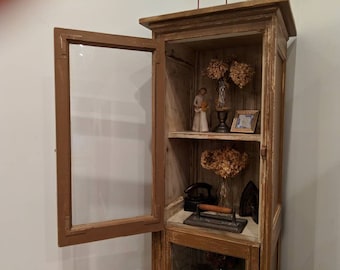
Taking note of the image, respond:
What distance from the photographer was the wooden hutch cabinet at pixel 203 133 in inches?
42.3

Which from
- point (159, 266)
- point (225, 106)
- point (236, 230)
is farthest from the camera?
point (225, 106)

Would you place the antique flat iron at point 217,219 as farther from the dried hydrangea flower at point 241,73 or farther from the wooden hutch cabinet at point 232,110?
the dried hydrangea flower at point 241,73

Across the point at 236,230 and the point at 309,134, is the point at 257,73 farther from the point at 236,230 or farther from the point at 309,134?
the point at 236,230

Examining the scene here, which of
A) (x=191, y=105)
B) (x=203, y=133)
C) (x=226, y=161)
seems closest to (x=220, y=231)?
(x=226, y=161)

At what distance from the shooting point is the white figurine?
144cm

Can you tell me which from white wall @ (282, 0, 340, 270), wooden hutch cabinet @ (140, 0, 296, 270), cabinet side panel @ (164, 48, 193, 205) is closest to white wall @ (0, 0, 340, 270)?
white wall @ (282, 0, 340, 270)

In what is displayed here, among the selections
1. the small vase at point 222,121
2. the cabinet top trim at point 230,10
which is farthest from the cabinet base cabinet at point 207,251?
the cabinet top trim at point 230,10

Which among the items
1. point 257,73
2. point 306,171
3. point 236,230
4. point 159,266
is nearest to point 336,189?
point 306,171

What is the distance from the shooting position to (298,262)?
1468 mm

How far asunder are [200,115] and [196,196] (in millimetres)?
422

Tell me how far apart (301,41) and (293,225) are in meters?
0.93

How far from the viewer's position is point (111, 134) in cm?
159

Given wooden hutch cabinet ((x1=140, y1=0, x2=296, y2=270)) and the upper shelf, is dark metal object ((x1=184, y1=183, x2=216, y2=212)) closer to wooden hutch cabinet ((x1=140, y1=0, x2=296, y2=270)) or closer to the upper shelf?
wooden hutch cabinet ((x1=140, y1=0, x2=296, y2=270))

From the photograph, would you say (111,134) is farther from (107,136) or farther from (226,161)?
(226,161)
